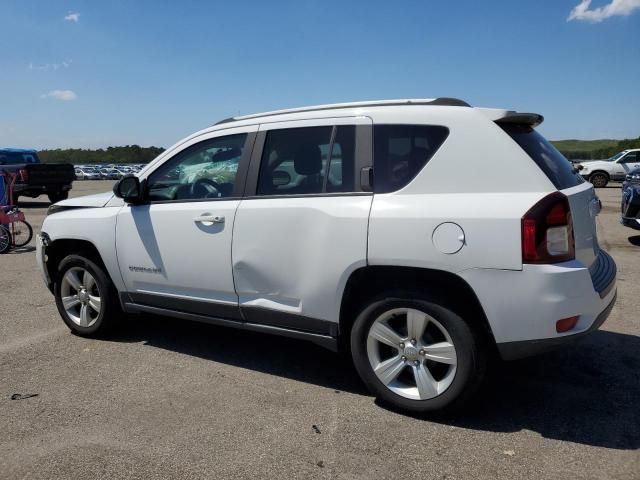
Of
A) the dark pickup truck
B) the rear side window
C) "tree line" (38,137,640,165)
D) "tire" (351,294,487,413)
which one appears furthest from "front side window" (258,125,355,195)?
"tree line" (38,137,640,165)

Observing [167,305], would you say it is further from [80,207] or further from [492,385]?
[492,385]

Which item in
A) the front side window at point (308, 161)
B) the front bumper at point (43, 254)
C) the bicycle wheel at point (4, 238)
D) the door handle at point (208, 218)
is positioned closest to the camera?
the front side window at point (308, 161)

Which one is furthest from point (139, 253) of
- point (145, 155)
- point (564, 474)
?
point (145, 155)

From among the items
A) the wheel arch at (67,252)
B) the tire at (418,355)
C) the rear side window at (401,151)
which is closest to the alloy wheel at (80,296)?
the wheel arch at (67,252)

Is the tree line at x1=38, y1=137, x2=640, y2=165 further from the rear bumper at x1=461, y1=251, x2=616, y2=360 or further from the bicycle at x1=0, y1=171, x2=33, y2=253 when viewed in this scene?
the rear bumper at x1=461, y1=251, x2=616, y2=360

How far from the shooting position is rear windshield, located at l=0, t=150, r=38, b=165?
20219mm

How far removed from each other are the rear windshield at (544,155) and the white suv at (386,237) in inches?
Result: 0.8

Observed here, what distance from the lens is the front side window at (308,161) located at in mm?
3584

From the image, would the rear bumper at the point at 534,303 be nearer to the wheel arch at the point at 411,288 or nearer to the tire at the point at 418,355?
the wheel arch at the point at 411,288

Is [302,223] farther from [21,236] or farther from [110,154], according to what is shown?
[110,154]

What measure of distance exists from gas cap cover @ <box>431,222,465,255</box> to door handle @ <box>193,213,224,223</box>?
158 cm

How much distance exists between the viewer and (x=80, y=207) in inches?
192

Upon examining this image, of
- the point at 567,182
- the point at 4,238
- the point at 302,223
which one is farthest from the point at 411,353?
the point at 4,238

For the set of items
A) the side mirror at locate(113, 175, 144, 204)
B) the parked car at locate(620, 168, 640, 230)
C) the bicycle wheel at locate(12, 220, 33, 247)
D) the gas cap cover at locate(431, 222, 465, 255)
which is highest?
the side mirror at locate(113, 175, 144, 204)
